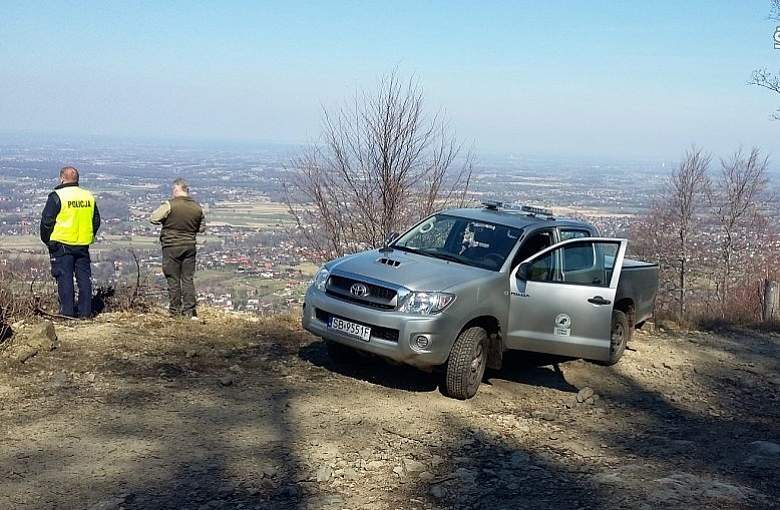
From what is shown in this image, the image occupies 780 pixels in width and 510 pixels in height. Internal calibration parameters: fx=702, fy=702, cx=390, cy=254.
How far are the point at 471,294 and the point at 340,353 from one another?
171cm

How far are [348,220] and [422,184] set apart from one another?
1.83m

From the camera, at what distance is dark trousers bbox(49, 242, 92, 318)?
8.39 meters

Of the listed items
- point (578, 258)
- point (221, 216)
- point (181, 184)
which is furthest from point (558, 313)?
point (221, 216)

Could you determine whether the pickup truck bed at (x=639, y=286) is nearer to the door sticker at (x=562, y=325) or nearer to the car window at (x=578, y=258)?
the car window at (x=578, y=258)

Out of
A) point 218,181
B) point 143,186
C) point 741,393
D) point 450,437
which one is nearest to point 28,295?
point 450,437

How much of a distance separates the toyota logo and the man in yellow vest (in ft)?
12.5

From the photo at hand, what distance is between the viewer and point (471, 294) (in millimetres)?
6594

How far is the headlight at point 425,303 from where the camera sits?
634 cm

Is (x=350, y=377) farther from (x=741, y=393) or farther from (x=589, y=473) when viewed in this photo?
(x=741, y=393)

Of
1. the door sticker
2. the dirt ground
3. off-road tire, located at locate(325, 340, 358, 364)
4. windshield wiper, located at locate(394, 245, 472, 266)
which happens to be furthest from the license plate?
the door sticker

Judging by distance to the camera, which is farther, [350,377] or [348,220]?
[348,220]

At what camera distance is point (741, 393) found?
8.14m

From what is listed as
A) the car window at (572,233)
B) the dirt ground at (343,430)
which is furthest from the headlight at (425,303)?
the car window at (572,233)

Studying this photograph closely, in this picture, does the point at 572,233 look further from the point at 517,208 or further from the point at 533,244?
the point at 533,244
